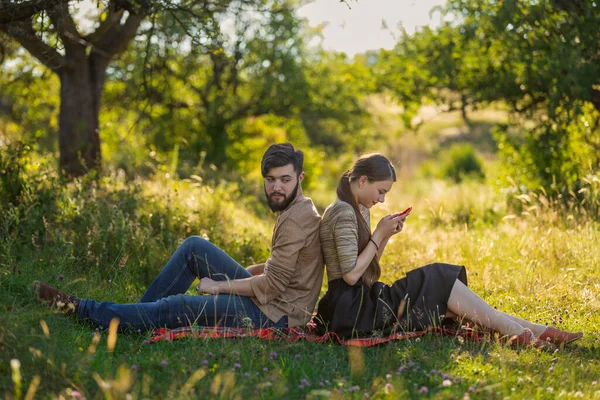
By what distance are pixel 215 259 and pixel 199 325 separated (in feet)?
1.99

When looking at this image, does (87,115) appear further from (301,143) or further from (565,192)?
(301,143)

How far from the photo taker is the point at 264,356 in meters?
4.05

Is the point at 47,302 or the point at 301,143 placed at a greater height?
the point at 301,143

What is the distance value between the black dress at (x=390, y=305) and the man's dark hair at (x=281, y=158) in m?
0.84

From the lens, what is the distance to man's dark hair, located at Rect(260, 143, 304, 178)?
449 cm

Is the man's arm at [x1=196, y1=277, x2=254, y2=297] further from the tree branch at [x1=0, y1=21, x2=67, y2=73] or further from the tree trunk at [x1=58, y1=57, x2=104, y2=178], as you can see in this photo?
the tree trunk at [x1=58, y1=57, x2=104, y2=178]

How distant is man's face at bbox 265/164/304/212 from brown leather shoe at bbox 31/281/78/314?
145cm

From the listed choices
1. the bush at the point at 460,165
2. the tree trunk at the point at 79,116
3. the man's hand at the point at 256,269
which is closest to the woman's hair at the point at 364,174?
the man's hand at the point at 256,269

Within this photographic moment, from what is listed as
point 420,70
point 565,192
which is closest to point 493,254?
point 565,192

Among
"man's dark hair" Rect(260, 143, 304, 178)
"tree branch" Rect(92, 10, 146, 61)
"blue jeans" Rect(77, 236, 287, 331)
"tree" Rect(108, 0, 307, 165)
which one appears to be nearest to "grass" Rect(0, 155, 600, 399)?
"blue jeans" Rect(77, 236, 287, 331)

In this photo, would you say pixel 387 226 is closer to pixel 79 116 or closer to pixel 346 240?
pixel 346 240

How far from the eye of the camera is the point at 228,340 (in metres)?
4.42

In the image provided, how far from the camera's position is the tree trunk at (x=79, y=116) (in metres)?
8.92

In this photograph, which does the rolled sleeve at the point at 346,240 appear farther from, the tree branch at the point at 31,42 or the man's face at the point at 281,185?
the tree branch at the point at 31,42
